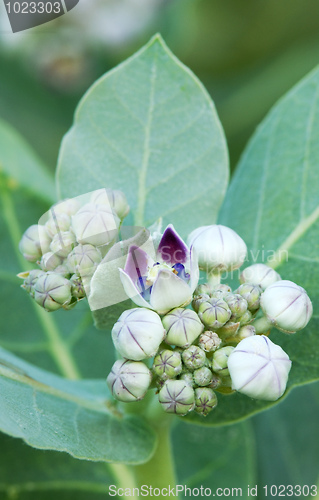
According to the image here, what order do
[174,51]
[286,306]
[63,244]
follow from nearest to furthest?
1. [286,306]
2. [63,244]
3. [174,51]

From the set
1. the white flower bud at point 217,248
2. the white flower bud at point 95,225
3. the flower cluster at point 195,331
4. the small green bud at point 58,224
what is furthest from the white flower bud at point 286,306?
the small green bud at point 58,224

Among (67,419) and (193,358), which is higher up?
(193,358)

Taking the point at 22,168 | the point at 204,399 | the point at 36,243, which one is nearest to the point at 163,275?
the point at 204,399

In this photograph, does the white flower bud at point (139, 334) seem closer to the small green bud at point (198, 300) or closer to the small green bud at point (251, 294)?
the small green bud at point (198, 300)

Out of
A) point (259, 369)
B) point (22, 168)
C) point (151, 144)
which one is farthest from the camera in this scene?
point (22, 168)

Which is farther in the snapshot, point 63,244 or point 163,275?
point 63,244

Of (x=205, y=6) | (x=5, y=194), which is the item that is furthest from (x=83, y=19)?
(x=5, y=194)

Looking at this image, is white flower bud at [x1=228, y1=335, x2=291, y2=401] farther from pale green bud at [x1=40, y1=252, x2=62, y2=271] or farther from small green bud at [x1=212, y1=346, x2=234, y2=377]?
pale green bud at [x1=40, y1=252, x2=62, y2=271]

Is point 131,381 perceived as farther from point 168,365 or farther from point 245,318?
point 245,318

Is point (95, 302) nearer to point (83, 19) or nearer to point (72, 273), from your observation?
point (72, 273)
